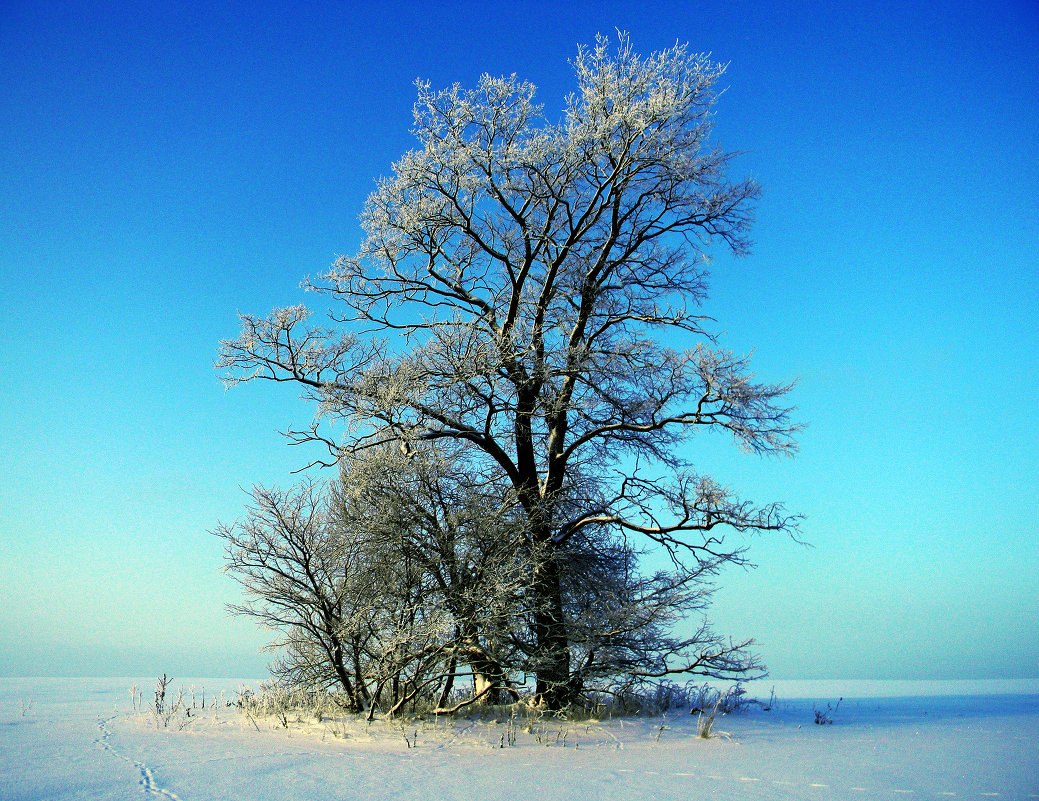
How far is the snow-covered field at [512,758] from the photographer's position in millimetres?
4562

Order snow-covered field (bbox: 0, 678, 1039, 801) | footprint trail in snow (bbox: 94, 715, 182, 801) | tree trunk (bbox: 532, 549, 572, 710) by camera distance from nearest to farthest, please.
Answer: footprint trail in snow (bbox: 94, 715, 182, 801) < snow-covered field (bbox: 0, 678, 1039, 801) < tree trunk (bbox: 532, 549, 572, 710)

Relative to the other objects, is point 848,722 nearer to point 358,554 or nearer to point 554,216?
point 358,554

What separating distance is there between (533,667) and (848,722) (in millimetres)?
4231

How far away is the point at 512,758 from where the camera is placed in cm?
584

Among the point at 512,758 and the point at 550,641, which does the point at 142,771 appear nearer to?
the point at 512,758

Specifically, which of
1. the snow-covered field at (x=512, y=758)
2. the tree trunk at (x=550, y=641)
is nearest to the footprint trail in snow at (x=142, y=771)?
the snow-covered field at (x=512, y=758)

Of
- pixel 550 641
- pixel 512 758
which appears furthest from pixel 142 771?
pixel 550 641

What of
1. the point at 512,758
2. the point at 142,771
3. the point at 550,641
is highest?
the point at 550,641

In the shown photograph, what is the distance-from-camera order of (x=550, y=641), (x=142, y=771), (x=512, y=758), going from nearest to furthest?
(x=142, y=771) < (x=512, y=758) < (x=550, y=641)

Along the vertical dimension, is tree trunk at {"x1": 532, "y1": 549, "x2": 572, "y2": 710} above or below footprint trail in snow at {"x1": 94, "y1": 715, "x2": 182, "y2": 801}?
above

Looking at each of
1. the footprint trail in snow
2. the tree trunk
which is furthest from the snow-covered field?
the tree trunk

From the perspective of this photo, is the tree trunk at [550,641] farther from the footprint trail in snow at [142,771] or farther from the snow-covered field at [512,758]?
the footprint trail in snow at [142,771]

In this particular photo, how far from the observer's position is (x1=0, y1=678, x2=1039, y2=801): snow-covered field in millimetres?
4562

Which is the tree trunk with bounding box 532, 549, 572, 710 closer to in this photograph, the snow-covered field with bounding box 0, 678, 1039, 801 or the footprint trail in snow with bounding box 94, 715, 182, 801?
the snow-covered field with bounding box 0, 678, 1039, 801
